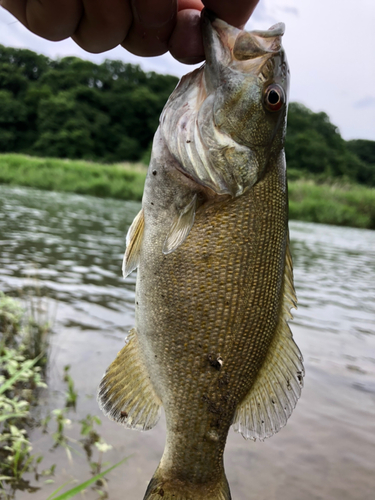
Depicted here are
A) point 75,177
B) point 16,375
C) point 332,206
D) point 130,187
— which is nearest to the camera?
point 16,375

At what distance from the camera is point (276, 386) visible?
A: 5.82 ft

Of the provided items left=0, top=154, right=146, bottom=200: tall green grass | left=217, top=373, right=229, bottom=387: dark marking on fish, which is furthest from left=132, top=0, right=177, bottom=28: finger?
left=0, top=154, right=146, bottom=200: tall green grass

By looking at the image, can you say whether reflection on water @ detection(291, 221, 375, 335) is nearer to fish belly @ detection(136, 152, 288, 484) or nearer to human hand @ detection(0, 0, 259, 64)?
fish belly @ detection(136, 152, 288, 484)

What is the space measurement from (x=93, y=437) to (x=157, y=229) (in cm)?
286

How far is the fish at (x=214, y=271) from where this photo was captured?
1.60 metres

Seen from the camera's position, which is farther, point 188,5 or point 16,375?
point 16,375

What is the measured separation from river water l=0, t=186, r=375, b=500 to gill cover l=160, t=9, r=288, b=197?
2816 millimetres

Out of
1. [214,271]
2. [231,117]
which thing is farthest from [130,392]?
[231,117]

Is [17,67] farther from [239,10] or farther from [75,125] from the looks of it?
[239,10]

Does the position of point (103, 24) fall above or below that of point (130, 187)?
above

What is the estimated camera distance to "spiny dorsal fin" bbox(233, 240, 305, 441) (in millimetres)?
1737

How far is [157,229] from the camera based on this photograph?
1701 millimetres

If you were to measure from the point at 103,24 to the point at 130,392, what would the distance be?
1539 millimetres

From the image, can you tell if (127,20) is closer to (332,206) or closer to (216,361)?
(216,361)
